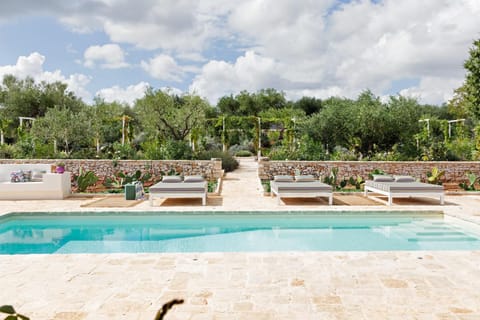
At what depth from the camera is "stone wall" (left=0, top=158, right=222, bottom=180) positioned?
42.5ft

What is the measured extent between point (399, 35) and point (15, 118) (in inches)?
1133

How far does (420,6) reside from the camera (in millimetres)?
12422

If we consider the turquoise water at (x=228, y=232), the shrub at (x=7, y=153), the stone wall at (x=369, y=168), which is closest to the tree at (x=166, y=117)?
the shrub at (x=7, y=153)

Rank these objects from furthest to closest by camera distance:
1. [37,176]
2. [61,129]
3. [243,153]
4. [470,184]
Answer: [243,153]
[61,129]
[470,184]
[37,176]

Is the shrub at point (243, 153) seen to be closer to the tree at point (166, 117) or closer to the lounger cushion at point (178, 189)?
the tree at point (166, 117)

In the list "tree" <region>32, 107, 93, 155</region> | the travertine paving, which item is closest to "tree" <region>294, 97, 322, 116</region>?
"tree" <region>32, 107, 93, 155</region>

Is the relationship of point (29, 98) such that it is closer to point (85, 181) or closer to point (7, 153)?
point (7, 153)

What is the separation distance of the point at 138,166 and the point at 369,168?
8.02m

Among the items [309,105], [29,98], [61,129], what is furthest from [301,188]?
[309,105]

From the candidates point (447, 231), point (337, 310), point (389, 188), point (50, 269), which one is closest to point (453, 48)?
point (389, 188)

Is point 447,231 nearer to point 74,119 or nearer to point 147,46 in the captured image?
point 147,46

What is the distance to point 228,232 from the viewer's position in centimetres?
748

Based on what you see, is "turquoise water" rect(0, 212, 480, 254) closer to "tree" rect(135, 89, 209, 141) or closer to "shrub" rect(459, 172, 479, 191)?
"shrub" rect(459, 172, 479, 191)

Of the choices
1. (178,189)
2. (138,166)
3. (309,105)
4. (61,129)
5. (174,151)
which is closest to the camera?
(178,189)
